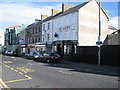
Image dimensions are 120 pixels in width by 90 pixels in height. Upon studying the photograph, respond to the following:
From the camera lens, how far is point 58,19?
27.2 meters

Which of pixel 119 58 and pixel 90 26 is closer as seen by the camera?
pixel 119 58

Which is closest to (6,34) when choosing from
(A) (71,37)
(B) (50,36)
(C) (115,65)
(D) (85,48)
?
(B) (50,36)

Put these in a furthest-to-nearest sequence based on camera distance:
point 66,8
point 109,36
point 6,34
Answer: point 6,34
point 66,8
point 109,36

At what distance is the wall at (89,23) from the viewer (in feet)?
75.9

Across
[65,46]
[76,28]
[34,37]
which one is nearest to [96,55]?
[76,28]

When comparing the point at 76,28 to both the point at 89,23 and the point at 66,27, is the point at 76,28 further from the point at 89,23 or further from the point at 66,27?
the point at 89,23

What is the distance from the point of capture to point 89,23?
2469 centimetres

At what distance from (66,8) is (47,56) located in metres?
14.8

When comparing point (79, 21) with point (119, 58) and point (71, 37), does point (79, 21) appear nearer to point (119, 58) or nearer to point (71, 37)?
point (71, 37)

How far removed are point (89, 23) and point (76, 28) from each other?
3.61 meters

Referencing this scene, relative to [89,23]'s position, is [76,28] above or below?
below

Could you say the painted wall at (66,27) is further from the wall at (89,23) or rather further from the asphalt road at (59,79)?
the asphalt road at (59,79)

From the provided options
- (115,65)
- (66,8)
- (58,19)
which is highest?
(66,8)

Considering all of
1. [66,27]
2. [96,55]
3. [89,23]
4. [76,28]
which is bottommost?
[96,55]
